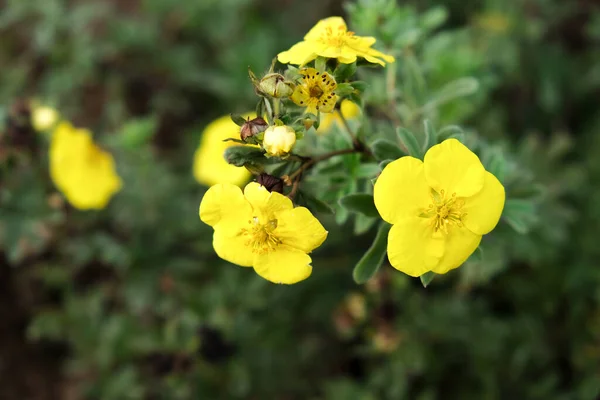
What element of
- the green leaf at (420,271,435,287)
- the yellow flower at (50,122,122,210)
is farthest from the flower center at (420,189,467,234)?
the yellow flower at (50,122,122,210)

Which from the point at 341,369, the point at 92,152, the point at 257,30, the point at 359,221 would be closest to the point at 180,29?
the point at 257,30

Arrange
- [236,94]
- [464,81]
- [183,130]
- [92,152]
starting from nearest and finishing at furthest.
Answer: [464,81] → [92,152] → [236,94] → [183,130]

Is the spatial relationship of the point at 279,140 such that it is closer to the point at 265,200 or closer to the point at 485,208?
the point at 265,200

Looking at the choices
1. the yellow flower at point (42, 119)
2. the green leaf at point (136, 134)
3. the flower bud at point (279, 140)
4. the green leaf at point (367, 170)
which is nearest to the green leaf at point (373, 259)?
the green leaf at point (367, 170)

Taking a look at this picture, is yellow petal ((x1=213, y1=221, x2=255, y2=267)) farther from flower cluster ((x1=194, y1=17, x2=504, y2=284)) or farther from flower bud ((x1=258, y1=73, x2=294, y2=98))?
flower bud ((x1=258, y1=73, x2=294, y2=98))

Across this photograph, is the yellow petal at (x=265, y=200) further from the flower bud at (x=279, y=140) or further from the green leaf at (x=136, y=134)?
the green leaf at (x=136, y=134)

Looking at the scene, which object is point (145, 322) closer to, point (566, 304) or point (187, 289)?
point (187, 289)
